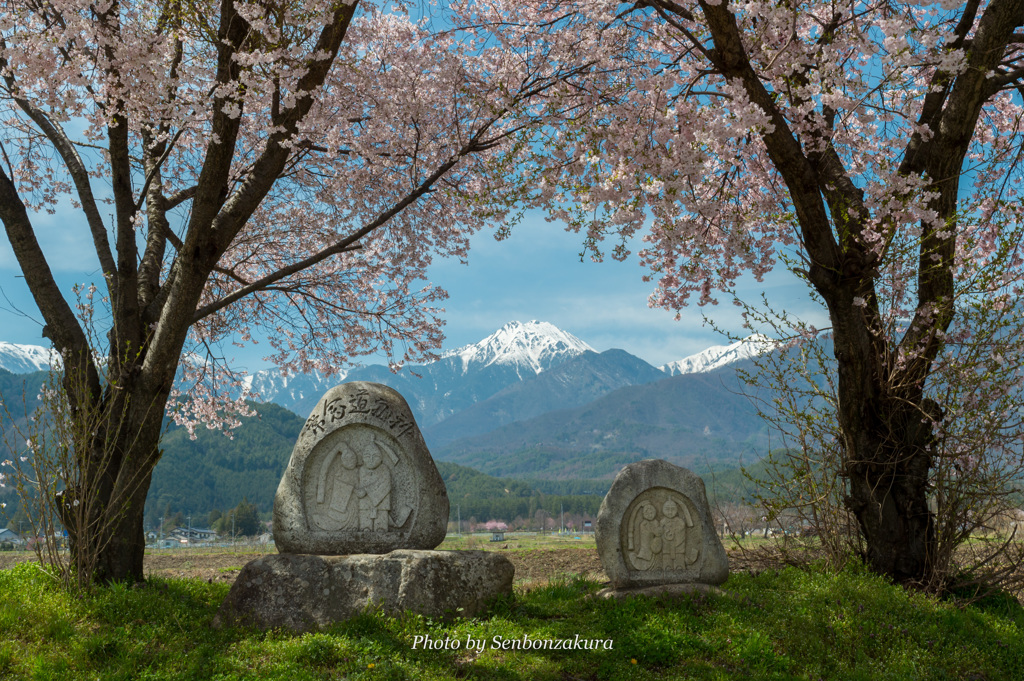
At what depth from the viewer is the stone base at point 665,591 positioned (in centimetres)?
780

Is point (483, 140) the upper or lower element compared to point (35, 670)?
upper

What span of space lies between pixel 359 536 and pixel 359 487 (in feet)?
1.86

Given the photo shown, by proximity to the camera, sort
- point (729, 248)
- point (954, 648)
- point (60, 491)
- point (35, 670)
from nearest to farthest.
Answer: point (35, 670), point (954, 648), point (60, 491), point (729, 248)

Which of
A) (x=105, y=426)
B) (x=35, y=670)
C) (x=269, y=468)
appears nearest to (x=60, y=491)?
(x=105, y=426)

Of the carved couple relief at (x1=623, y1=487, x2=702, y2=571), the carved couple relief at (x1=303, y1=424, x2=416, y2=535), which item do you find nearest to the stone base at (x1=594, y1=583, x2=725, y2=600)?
the carved couple relief at (x1=623, y1=487, x2=702, y2=571)

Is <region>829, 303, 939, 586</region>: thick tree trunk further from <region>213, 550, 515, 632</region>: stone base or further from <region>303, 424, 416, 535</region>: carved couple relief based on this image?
<region>303, 424, 416, 535</region>: carved couple relief

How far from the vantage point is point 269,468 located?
9919 centimetres

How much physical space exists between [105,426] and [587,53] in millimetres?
7619

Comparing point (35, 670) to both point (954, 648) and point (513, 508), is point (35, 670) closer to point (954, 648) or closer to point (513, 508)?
point (954, 648)

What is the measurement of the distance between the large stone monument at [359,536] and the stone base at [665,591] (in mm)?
1441

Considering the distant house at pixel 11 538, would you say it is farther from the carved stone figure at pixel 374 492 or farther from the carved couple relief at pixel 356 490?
the carved stone figure at pixel 374 492

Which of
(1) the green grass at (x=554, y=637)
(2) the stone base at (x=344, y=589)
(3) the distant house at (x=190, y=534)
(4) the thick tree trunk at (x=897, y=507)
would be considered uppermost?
(4) the thick tree trunk at (x=897, y=507)

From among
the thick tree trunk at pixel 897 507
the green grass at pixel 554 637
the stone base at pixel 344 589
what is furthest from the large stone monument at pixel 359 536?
the thick tree trunk at pixel 897 507

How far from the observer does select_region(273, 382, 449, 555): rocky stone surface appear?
25.3ft
